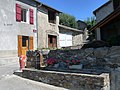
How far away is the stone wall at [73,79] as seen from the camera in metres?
5.19

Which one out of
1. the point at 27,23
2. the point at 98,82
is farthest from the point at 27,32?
the point at 98,82

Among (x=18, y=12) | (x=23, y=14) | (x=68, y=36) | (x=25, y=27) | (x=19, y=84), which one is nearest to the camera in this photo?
(x=19, y=84)

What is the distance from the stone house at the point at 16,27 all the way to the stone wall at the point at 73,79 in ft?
17.2

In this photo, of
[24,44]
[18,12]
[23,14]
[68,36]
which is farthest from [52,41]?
[18,12]

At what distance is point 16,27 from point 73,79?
8649 mm

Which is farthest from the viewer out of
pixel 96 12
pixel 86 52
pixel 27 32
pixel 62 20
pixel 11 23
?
pixel 62 20

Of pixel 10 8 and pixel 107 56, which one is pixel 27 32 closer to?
pixel 10 8

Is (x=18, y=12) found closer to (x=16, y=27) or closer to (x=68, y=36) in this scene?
(x=16, y=27)

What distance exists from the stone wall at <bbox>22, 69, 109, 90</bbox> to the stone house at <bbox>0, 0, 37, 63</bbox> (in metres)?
5.23

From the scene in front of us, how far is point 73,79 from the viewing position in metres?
5.83

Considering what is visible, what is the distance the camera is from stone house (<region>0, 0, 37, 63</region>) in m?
11.8

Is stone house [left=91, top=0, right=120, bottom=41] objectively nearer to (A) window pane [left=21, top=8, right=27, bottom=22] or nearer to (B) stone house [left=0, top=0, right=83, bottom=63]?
(B) stone house [left=0, top=0, right=83, bottom=63]

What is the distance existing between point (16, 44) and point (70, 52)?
691 centimetres

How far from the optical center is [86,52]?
6711mm
